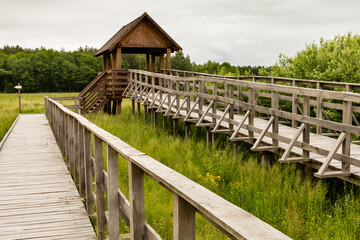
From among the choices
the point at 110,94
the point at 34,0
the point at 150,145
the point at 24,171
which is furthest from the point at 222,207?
the point at 34,0

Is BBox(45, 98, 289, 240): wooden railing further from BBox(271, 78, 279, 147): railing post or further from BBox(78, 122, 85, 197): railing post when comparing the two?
BBox(271, 78, 279, 147): railing post

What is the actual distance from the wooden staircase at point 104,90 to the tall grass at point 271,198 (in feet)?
37.4

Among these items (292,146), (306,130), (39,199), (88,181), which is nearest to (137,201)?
(88,181)

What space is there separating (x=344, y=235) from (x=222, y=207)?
3.66 m

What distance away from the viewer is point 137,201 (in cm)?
287

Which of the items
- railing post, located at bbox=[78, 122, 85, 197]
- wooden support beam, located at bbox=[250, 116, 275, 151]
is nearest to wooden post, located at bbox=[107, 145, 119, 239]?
railing post, located at bbox=[78, 122, 85, 197]

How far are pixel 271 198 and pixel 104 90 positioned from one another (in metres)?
16.3

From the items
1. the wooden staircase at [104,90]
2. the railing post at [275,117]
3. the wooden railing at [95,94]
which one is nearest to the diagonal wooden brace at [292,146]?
the railing post at [275,117]

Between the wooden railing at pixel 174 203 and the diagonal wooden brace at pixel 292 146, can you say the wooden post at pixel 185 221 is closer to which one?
the wooden railing at pixel 174 203

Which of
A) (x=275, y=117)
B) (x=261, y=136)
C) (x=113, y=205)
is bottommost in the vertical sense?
(x=113, y=205)

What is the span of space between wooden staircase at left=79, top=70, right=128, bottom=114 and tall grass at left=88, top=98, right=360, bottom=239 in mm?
11396

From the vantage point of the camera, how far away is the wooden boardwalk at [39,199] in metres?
4.54

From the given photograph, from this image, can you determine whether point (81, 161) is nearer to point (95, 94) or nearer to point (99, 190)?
point (99, 190)

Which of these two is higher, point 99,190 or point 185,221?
point 185,221
